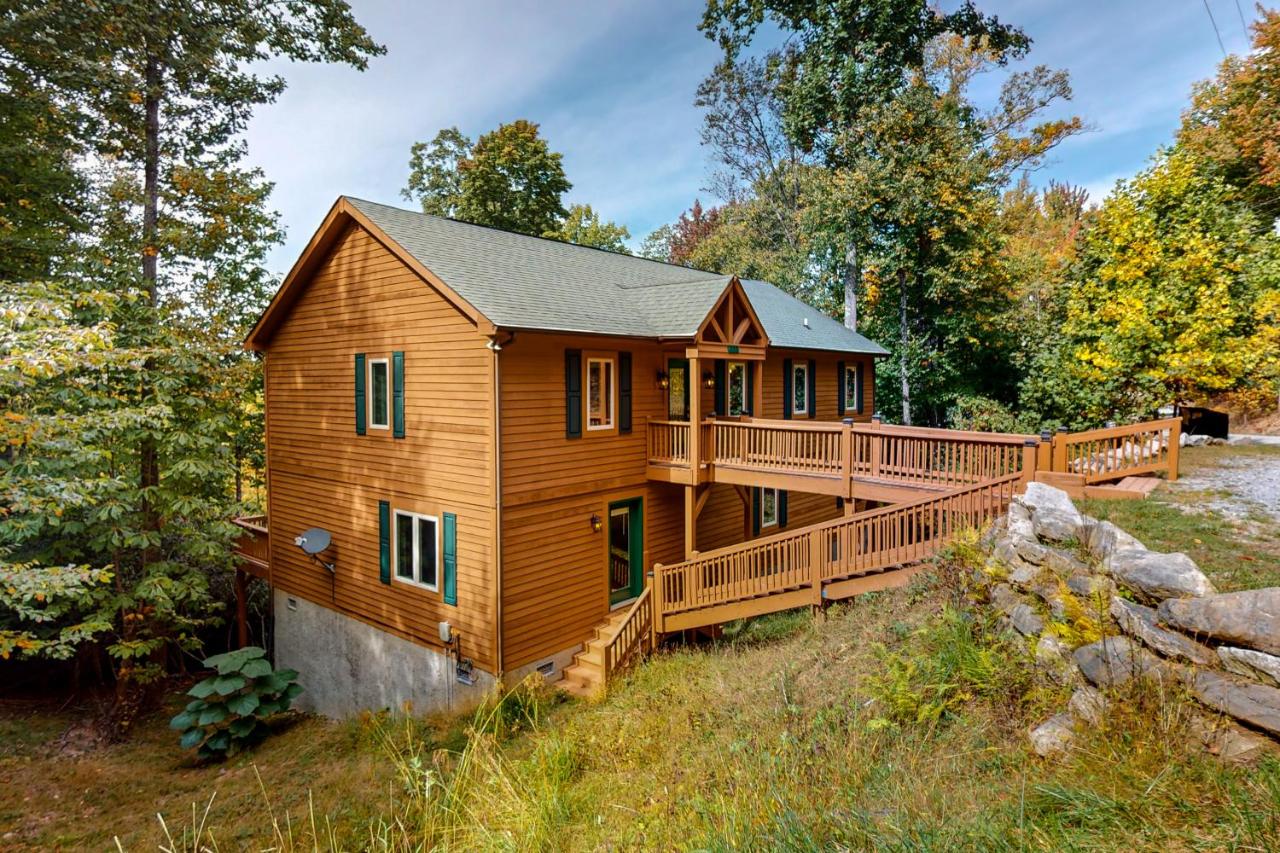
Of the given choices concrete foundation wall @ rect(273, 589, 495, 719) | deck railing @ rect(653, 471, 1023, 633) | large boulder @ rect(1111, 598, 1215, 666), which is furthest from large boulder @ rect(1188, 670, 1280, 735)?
concrete foundation wall @ rect(273, 589, 495, 719)

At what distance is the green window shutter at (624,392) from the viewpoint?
12.4 m

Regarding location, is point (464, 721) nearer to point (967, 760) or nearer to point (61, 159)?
point (967, 760)

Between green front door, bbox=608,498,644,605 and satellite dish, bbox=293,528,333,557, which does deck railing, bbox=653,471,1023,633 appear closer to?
green front door, bbox=608,498,644,605

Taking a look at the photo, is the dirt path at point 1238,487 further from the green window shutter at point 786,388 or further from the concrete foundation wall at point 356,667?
the concrete foundation wall at point 356,667

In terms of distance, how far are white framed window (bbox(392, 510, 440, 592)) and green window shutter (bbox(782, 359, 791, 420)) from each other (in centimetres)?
1004

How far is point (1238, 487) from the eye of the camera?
760cm

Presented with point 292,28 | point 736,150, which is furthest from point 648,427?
point 736,150

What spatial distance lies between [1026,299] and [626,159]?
2267cm

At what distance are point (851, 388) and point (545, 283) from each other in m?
12.0

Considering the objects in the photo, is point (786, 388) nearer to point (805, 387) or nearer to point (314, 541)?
point (805, 387)

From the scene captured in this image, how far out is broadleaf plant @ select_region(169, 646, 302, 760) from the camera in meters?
10.4

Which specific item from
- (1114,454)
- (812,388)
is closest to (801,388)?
(812,388)

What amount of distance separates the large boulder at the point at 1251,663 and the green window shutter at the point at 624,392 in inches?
374

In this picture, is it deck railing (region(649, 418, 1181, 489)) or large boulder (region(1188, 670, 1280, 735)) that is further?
deck railing (region(649, 418, 1181, 489))
